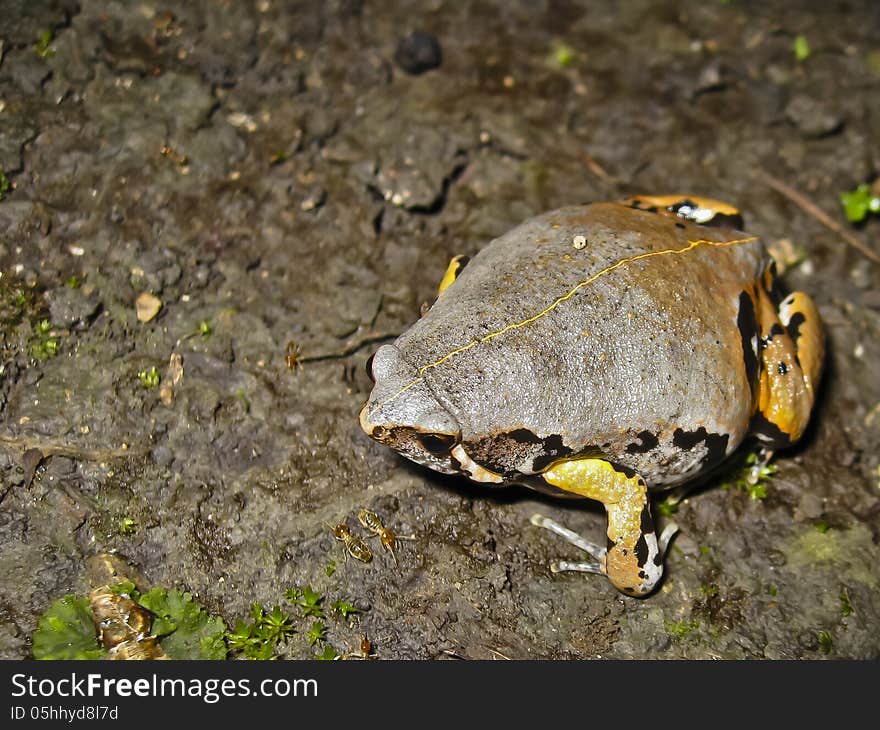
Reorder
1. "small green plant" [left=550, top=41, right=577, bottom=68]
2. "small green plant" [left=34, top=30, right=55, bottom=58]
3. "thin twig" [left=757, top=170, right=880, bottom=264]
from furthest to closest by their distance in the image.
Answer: "small green plant" [left=550, top=41, right=577, bottom=68] → "thin twig" [left=757, top=170, right=880, bottom=264] → "small green plant" [left=34, top=30, right=55, bottom=58]

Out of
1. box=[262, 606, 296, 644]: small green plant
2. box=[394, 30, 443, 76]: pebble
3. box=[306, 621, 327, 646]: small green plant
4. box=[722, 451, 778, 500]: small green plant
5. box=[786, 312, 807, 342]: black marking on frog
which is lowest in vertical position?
box=[722, 451, 778, 500]: small green plant

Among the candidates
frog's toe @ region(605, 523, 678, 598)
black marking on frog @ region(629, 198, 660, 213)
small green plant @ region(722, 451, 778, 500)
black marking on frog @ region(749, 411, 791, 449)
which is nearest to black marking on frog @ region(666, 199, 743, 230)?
black marking on frog @ region(629, 198, 660, 213)

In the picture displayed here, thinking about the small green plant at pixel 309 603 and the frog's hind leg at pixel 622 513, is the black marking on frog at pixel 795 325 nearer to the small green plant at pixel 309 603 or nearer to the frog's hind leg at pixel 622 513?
the frog's hind leg at pixel 622 513

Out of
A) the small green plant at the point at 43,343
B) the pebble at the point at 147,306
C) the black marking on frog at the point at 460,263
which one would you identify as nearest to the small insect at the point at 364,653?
the black marking on frog at the point at 460,263

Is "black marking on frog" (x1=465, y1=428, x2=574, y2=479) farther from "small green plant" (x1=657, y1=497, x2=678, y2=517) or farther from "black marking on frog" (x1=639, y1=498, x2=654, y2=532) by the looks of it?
"small green plant" (x1=657, y1=497, x2=678, y2=517)

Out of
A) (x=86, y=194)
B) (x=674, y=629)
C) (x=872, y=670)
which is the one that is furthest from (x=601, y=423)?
(x=86, y=194)

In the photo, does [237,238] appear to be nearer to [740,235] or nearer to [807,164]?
[740,235]

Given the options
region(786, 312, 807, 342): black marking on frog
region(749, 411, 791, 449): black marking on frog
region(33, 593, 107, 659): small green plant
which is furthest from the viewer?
region(786, 312, 807, 342): black marking on frog

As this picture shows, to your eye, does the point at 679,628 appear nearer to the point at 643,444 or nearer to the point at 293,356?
the point at 643,444
